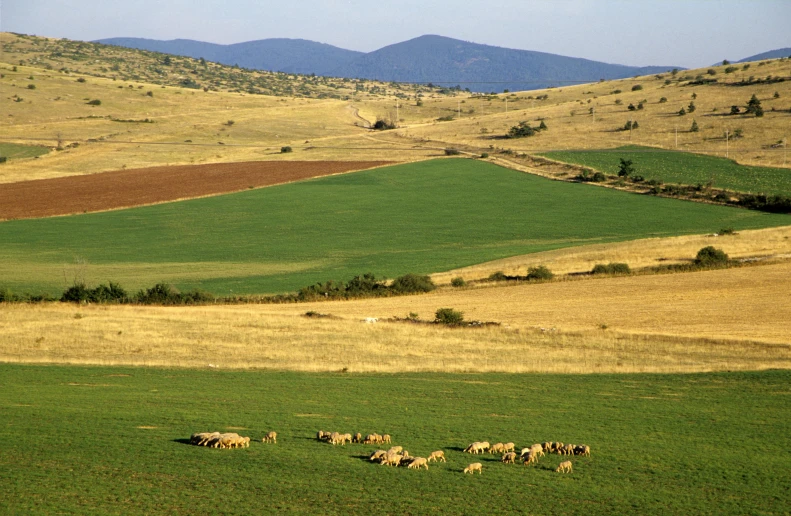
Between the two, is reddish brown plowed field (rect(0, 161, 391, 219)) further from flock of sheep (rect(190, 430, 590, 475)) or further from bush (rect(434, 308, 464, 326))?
flock of sheep (rect(190, 430, 590, 475))

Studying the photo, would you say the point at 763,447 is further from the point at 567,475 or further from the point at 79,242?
the point at 79,242

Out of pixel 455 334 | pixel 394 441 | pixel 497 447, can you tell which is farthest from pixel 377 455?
pixel 455 334

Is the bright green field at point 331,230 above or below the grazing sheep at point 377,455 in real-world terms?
below

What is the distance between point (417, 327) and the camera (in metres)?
39.3

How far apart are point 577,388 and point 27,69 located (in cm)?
15323

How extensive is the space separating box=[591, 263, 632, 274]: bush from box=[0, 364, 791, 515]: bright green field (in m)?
21.8

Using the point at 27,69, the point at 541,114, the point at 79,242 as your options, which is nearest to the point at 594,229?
the point at 79,242

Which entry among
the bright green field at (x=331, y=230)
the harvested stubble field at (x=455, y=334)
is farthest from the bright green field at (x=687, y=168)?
the harvested stubble field at (x=455, y=334)

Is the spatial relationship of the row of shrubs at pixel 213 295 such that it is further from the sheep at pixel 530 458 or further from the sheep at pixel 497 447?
the sheep at pixel 530 458

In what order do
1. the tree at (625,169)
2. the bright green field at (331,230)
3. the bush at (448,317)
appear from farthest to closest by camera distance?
the tree at (625,169)
the bright green field at (331,230)
the bush at (448,317)

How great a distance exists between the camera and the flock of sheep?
19.0 m

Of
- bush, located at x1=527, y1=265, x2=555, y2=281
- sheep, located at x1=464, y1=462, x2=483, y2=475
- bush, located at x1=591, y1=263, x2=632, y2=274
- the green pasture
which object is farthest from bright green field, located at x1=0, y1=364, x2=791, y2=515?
the green pasture

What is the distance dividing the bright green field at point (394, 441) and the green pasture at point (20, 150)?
7581 cm

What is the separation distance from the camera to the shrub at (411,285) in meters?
49.7
